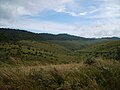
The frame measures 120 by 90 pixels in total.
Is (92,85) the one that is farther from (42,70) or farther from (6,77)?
(6,77)

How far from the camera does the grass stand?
20.5ft

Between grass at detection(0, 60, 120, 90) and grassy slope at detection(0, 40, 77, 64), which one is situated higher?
grass at detection(0, 60, 120, 90)

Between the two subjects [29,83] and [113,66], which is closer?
[29,83]

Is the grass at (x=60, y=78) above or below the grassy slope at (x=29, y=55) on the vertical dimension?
above

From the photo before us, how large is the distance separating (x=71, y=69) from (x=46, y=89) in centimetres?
108

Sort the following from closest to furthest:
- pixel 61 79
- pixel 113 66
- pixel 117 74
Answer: pixel 61 79 < pixel 117 74 < pixel 113 66

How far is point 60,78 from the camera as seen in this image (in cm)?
662

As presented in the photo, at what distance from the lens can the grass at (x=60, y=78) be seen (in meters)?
6.26

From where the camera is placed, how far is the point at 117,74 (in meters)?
7.11

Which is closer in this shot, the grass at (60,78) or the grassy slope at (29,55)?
the grass at (60,78)

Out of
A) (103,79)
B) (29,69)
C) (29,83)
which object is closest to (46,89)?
(29,83)

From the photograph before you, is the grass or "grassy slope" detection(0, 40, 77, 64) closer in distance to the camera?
the grass

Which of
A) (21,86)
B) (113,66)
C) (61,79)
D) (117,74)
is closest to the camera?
(21,86)

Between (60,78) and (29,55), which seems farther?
(29,55)
